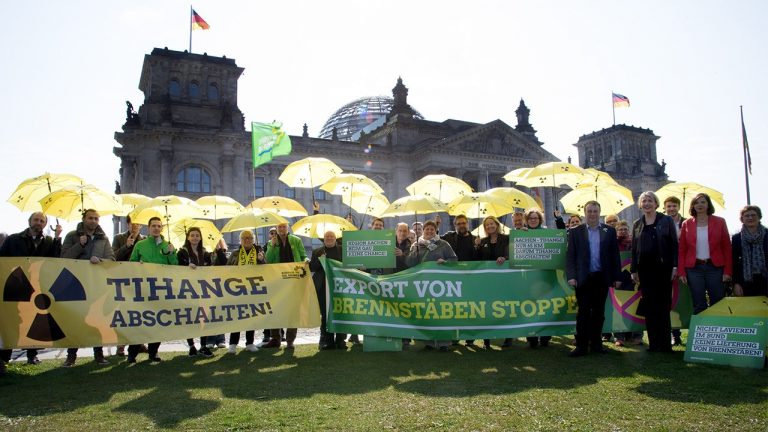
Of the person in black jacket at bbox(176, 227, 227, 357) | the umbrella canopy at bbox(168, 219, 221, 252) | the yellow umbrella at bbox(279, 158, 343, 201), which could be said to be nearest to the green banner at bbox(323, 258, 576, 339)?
the person in black jacket at bbox(176, 227, 227, 357)

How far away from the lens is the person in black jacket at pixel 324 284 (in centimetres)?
1076

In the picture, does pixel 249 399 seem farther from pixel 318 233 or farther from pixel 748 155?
pixel 748 155

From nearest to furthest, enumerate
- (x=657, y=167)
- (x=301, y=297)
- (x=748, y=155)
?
1. (x=301, y=297)
2. (x=748, y=155)
3. (x=657, y=167)

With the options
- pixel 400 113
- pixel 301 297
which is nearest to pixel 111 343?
pixel 301 297

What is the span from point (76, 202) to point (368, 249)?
580cm

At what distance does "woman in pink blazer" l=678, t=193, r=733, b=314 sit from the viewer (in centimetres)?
888

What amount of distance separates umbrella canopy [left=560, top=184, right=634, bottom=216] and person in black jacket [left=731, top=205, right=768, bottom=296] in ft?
12.2

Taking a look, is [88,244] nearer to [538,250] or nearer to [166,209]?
[166,209]

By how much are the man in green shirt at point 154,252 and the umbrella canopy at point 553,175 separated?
7.79m

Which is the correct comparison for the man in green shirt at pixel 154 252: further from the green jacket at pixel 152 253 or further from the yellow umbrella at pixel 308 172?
the yellow umbrella at pixel 308 172

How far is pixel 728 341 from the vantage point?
807 cm

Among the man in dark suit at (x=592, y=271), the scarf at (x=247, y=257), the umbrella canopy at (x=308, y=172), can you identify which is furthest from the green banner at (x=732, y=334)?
the umbrella canopy at (x=308, y=172)

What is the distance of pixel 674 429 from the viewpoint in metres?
Answer: 5.05

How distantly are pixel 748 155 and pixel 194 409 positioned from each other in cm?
3861
